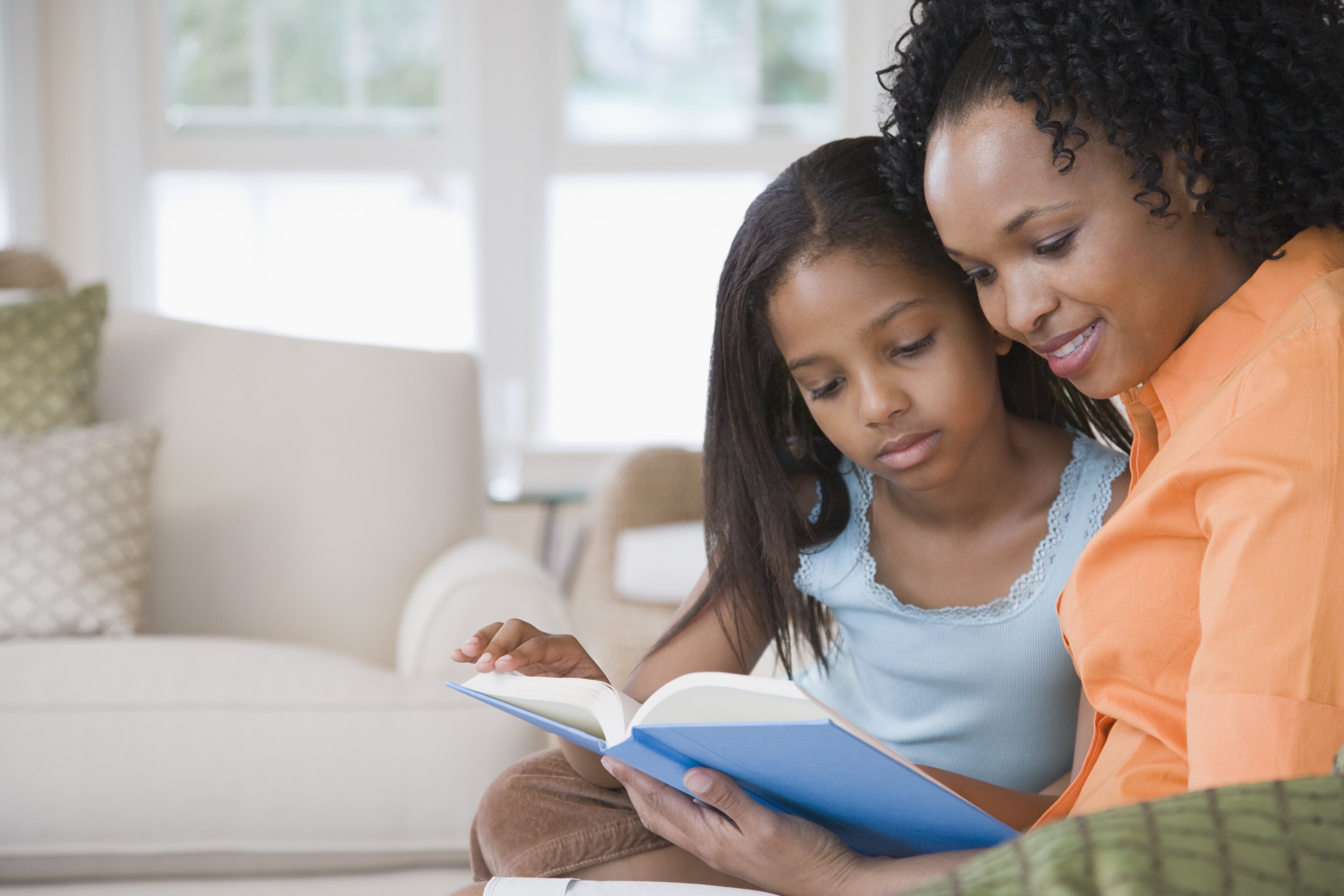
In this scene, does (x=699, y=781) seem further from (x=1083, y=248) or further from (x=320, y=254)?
(x=320, y=254)

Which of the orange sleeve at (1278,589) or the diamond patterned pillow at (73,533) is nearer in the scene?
the orange sleeve at (1278,589)

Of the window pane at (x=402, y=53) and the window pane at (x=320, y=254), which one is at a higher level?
the window pane at (x=402, y=53)

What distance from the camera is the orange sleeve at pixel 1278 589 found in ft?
2.13

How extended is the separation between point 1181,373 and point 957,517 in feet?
1.24

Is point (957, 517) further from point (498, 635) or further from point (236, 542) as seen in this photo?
point (236, 542)

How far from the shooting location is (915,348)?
3.56ft

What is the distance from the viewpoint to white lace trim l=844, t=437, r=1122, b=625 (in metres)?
1.12

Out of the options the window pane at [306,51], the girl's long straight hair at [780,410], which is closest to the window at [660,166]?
the window pane at [306,51]

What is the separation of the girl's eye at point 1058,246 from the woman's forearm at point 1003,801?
1.42 feet

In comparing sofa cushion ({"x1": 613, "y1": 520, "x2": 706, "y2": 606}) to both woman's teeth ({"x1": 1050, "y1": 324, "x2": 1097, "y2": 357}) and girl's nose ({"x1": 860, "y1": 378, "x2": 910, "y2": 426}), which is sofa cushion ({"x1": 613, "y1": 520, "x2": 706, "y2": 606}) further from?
woman's teeth ({"x1": 1050, "y1": 324, "x2": 1097, "y2": 357})

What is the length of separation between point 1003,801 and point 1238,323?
445 millimetres

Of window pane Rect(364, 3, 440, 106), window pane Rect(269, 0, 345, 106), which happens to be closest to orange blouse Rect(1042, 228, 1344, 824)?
window pane Rect(364, 3, 440, 106)

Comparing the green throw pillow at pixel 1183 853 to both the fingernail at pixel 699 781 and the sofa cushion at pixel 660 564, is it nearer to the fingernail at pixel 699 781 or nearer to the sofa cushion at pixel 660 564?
the fingernail at pixel 699 781

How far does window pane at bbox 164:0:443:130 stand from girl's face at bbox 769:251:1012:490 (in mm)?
3151
